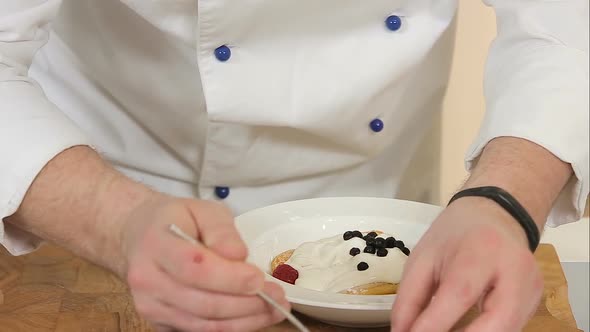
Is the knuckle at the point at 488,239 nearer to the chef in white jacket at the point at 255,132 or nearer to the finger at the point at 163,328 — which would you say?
the chef in white jacket at the point at 255,132

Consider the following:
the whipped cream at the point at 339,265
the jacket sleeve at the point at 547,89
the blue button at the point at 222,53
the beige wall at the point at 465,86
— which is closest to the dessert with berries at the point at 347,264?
the whipped cream at the point at 339,265

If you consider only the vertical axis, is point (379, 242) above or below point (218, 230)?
below

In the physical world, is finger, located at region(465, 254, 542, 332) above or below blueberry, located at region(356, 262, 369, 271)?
above

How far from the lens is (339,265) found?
2.66 feet

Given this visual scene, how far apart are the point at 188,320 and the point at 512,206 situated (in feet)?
0.87

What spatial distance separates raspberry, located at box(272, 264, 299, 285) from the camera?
78cm

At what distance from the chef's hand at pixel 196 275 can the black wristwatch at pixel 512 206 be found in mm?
186

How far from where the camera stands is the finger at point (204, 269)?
0.56m

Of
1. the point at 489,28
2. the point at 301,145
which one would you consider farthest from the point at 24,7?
the point at 489,28

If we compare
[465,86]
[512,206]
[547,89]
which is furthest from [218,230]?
[465,86]

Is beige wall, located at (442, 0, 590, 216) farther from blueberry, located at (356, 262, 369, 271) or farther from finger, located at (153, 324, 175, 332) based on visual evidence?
finger, located at (153, 324, 175, 332)

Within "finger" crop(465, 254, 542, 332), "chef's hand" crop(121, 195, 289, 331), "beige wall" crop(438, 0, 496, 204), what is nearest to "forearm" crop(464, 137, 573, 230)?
"finger" crop(465, 254, 542, 332)

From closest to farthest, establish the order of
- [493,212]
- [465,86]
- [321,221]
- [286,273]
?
1. [493,212]
2. [286,273]
3. [321,221]
4. [465,86]

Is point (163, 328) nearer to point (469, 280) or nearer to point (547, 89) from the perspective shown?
point (469, 280)
